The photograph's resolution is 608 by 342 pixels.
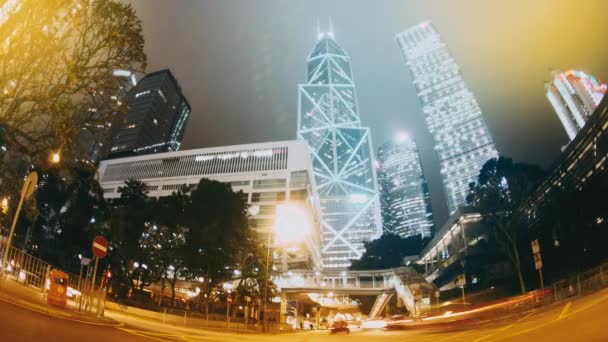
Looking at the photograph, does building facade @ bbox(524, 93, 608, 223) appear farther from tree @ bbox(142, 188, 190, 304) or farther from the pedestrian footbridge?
tree @ bbox(142, 188, 190, 304)

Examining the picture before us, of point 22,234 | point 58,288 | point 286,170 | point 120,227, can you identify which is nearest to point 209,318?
point 120,227

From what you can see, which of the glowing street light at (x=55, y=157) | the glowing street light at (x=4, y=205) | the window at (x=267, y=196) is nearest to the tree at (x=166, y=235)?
the glowing street light at (x=4, y=205)

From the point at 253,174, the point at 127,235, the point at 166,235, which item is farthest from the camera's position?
the point at 253,174

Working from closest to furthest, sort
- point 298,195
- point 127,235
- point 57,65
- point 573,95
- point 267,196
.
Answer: point 57,65 → point 127,235 → point 298,195 → point 267,196 → point 573,95

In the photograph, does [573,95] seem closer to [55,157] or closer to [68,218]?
[68,218]

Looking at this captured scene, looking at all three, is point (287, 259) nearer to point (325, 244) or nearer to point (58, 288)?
point (58, 288)

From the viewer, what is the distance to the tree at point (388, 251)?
288 feet

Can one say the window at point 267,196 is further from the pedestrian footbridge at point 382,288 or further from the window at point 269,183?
the pedestrian footbridge at point 382,288

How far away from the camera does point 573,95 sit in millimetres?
120750

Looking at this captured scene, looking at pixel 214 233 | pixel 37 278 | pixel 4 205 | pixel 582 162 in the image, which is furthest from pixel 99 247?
pixel 582 162

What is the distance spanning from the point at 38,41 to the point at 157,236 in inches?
872

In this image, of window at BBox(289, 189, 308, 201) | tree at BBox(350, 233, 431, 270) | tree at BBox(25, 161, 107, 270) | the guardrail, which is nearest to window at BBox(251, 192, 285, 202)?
window at BBox(289, 189, 308, 201)

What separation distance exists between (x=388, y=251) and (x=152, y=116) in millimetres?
141734

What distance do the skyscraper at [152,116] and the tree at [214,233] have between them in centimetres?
14838
